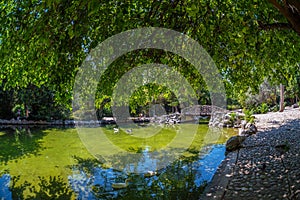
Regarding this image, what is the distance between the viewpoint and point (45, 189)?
5738 mm

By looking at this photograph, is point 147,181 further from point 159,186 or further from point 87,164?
point 87,164

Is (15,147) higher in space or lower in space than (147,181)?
higher

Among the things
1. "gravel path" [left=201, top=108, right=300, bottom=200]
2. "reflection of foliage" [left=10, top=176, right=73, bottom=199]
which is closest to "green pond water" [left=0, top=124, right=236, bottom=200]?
"reflection of foliage" [left=10, top=176, right=73, bottom=199]

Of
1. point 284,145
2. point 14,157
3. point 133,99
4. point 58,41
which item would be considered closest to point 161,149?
point 133,99

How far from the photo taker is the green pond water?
555cm

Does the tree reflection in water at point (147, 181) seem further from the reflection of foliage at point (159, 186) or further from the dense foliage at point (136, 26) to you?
the dense foliage at point (136, 26)

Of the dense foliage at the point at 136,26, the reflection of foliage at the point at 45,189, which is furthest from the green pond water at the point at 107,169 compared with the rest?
the dense foliage at the point at 136,26

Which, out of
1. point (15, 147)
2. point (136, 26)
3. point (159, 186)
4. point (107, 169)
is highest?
point (136, 26)

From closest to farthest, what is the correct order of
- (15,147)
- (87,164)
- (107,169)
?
(107,169)
(87,164)
(15,147)

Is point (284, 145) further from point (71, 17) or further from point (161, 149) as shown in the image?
point (71, 17)

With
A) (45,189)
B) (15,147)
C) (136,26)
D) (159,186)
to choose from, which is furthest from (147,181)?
(15,147)

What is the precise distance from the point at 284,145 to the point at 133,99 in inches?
181

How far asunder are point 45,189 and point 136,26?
421cm

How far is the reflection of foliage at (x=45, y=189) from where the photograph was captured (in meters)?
5.38
